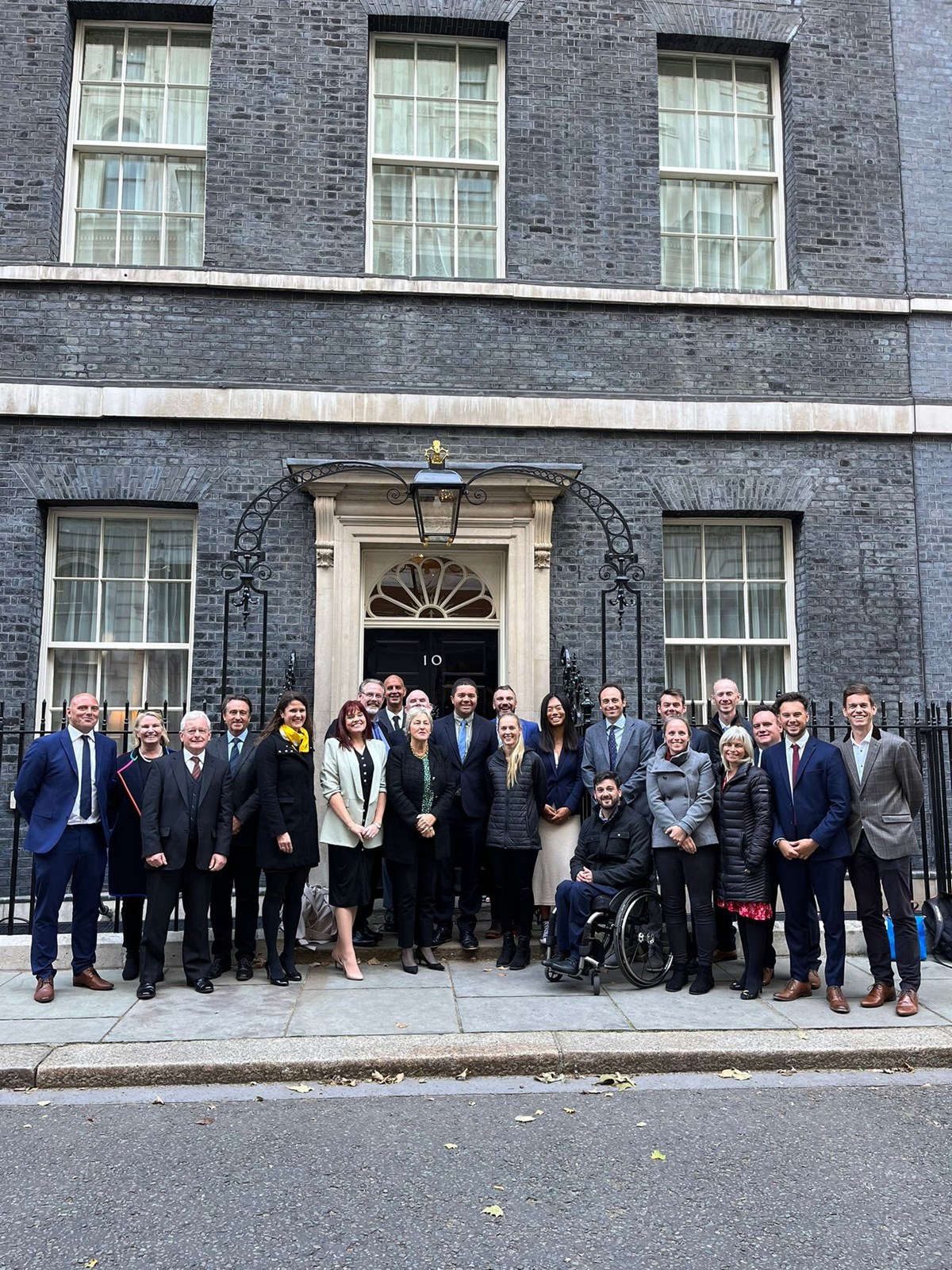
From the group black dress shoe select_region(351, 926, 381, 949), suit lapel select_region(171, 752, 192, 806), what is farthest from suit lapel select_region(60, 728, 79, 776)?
black dress shoe select_region(351, 926, 381, 949)

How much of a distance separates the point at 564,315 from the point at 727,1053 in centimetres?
656

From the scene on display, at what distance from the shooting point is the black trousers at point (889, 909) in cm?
620

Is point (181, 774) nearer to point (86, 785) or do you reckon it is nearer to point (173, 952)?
point (86, 785)

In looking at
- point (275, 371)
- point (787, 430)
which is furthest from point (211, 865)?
point (787, 430)

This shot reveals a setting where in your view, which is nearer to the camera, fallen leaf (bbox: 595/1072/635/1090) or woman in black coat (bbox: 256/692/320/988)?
fallen leaf (bbox: 595/1072/635/1090)

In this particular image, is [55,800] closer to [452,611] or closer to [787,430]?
[452,611]

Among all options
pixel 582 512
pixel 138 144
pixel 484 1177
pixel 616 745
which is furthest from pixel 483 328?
pixel 484 1177

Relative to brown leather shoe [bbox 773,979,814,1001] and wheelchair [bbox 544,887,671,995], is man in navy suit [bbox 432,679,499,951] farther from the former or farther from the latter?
brown leather shoe [bbox 773,979,814,1001]

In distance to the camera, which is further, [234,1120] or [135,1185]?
[234,1120]

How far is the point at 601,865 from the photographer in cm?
654

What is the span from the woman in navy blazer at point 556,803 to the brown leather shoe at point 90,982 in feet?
9.48

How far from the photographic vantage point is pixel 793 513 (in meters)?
9.45

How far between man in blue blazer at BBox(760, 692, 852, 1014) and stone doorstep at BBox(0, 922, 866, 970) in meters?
1.94

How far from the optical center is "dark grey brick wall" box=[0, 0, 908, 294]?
30.2 feet
